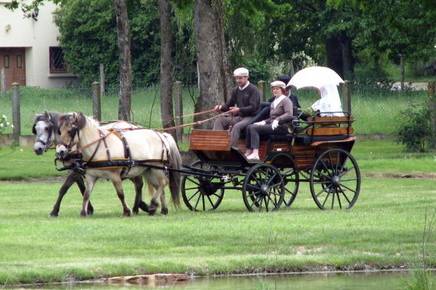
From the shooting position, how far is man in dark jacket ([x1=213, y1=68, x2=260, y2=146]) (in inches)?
880

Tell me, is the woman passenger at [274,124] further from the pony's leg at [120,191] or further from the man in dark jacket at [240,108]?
the pony's leg at [120,191]

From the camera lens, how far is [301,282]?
1599 centimetres

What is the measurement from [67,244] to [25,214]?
14.1ft

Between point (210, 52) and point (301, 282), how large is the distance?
1304 cm

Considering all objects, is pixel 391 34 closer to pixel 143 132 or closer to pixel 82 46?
pixel 143 132

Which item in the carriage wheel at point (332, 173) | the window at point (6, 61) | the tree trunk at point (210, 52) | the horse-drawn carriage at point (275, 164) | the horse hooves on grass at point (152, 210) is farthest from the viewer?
the window at point (6, 61)

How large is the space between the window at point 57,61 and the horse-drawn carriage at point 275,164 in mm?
43300

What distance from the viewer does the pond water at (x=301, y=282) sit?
15.5 meters

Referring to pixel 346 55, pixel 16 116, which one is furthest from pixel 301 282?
pixel 346 55

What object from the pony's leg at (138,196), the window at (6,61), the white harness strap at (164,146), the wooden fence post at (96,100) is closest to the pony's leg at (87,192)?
the pony's leg at (138,196)

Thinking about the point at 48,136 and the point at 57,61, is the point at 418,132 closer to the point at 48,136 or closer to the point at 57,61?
the point at 48,136

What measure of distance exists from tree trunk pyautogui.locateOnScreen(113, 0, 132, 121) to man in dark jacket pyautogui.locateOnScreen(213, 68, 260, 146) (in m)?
10.1

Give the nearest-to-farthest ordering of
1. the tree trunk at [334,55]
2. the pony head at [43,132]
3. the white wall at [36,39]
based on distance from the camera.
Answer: the pony head at [43,132] < the white wall at [36,39] < the tree trunk at [334,55]

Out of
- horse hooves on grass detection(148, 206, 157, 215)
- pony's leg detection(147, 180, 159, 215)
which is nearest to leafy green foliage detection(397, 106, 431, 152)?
pony's leg detection(147, 180, 159, 215)
